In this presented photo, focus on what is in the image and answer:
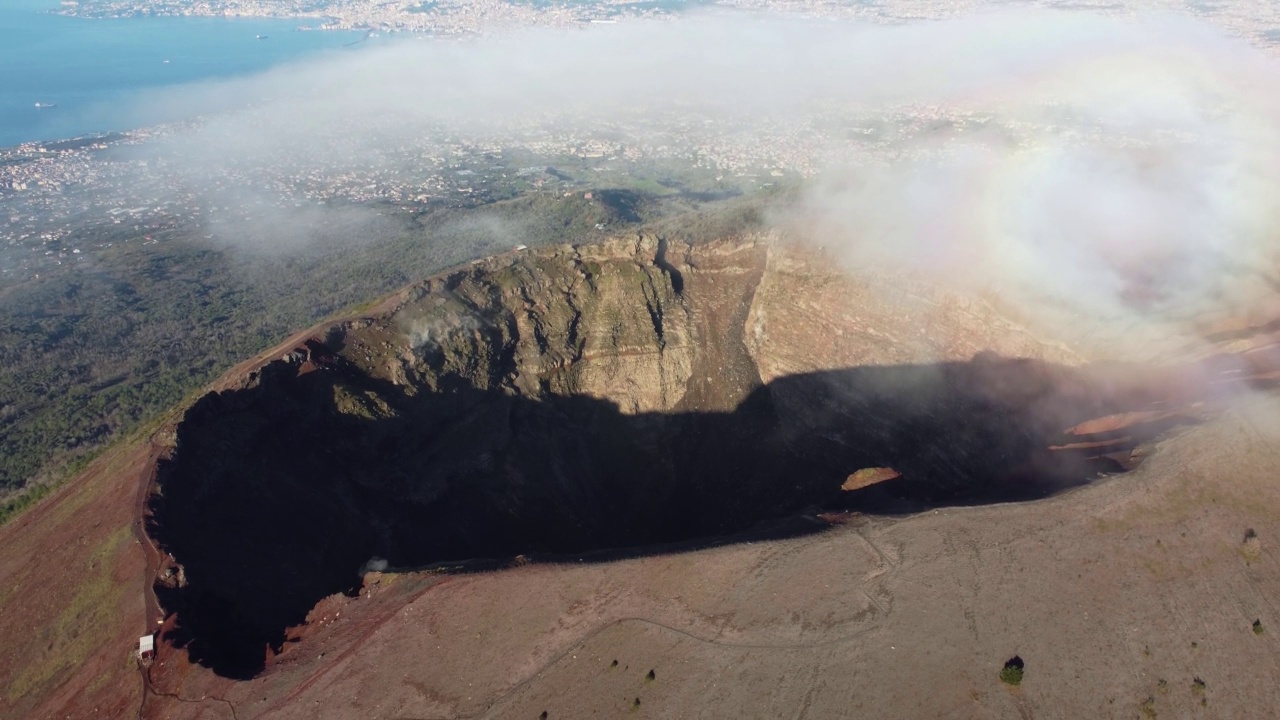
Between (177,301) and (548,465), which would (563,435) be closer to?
(548,465)

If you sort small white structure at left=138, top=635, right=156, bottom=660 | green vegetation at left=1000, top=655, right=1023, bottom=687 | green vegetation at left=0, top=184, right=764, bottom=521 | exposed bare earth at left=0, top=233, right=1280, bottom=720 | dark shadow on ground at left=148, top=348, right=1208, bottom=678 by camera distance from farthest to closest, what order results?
green vegetation at left=0, top=184, right=764, bottom=521 < dark shadow on ground at left=148, top=348, right=1208, bottom=678 < small white structure at left=138, top=635, right=156, bottom=660 < exposed bare earth at left=0, top=233, right=1280, bottom=720 < green vegetation at left=1000, top=655, right=1023, bottom=687

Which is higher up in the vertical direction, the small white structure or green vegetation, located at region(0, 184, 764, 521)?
the small white structure

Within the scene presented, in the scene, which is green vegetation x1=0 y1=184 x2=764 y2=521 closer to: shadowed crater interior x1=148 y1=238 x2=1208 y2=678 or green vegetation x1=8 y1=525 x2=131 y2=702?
shadowed crater interior x1=148 y1=238 x2=1208 y2=678

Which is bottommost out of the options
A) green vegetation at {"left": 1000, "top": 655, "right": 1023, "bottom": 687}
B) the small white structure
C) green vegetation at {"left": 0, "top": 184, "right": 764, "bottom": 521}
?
green vegetation at {"left": 0, "top": 184, "right": 764, "bottom": 521}

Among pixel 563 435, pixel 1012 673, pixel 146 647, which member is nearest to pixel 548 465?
pixel 563 435

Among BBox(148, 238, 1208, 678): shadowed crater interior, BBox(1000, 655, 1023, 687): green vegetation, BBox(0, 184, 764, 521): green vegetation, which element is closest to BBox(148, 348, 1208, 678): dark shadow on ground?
BBox(148, 238, 1208, 678): shadowed crater interior

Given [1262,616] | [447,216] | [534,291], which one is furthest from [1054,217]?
[447,216]

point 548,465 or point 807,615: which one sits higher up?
point 807,615
